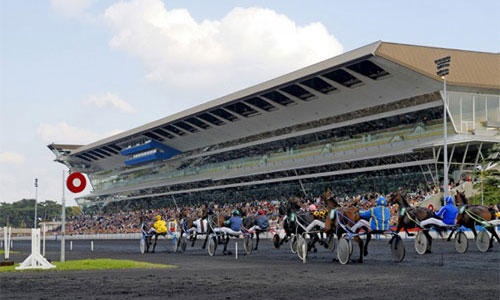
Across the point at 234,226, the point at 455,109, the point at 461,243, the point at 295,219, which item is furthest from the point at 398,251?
the point at 455,109

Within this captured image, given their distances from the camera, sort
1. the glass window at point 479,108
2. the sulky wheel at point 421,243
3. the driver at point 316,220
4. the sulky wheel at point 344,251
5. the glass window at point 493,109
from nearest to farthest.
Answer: the sulky wheel at point 344,251 < the sulky wheel at point 421,243 < the driver at point 316,220 < the glass window at point 479,108 < the glass window at point 493,109

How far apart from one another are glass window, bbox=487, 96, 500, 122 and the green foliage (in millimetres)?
126336

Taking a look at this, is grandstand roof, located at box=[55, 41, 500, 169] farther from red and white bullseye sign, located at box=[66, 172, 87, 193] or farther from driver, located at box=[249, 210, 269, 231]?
red and white bullseye sign, located at box=[66, 172, 87, 193]

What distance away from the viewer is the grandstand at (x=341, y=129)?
164ft

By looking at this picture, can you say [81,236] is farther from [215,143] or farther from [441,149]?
[441,149]

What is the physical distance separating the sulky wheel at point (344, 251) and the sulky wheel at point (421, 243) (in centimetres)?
397

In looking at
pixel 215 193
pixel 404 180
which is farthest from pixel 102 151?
pixel 404 180

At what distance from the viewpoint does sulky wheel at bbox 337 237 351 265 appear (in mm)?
20859

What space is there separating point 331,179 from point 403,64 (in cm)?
1676

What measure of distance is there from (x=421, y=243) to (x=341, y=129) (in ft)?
118

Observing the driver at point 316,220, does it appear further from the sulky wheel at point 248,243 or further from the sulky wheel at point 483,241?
the sulky wheel at point 483,241

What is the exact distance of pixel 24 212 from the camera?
162m

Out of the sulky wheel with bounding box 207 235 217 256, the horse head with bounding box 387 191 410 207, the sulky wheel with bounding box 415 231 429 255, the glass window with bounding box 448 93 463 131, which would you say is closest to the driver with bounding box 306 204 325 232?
the horse head with bounding box 387 191 410 207

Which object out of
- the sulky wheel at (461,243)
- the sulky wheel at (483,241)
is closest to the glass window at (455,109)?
the sulky wheel at (483,241)
